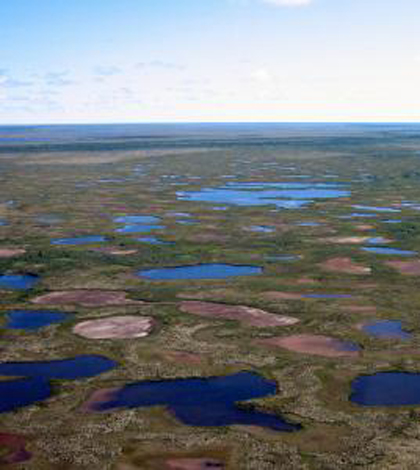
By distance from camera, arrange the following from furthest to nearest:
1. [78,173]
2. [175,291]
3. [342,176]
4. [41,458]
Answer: [78,173]
[342,176]
[175,291]
[41,458]

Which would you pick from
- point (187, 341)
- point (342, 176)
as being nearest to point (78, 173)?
point (342, 176)

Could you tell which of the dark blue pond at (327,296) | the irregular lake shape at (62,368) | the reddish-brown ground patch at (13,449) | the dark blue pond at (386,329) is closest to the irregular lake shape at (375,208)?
the dark blue pond at (327,296)

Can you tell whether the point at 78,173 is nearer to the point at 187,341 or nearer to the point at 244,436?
the point at 187,341

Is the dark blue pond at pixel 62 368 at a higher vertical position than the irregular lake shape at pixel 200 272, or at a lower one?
lower

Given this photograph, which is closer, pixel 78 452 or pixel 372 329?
pixel 78 452

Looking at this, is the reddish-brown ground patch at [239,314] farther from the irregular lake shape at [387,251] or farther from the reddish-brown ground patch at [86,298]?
the irregular lake shape at [387,251]

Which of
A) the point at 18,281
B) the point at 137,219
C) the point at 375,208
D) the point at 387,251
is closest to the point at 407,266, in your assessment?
the point at 387,251
